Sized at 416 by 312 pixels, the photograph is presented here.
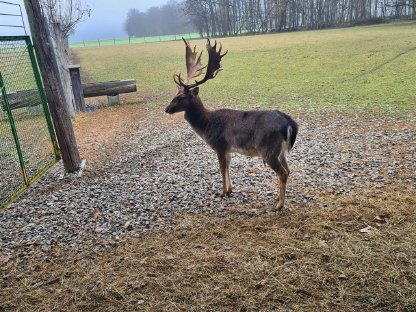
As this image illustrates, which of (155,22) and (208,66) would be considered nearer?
(208,66)

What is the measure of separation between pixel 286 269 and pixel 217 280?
2.41ft

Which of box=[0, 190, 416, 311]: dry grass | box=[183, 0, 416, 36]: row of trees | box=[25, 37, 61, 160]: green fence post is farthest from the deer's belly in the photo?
box=[183, 0, 416, 36]: row of trees

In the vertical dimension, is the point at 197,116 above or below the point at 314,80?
above

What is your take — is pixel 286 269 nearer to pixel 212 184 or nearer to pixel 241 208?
pixel 241 208

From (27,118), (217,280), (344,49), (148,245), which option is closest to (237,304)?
(217,280)

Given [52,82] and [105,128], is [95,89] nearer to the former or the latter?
[105,128]

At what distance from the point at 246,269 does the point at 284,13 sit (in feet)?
219

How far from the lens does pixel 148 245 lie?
178 inches

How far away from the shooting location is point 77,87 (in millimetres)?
13453

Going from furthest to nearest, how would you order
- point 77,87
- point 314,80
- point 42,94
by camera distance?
point 314,80 → point 77,87 → point 42,94

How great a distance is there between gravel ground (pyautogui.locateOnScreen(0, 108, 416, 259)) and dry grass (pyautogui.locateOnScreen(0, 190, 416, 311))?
0.42 meters

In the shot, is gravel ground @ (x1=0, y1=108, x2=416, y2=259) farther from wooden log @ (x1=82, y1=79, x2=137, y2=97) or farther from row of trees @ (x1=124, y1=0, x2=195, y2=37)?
row of trees @ (x1=124, y1=0, x2=195, y2=37)

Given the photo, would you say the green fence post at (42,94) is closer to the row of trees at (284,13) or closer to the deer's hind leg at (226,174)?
the deer's hind leg at (226,174)

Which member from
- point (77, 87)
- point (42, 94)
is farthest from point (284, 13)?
point (42, 94)
